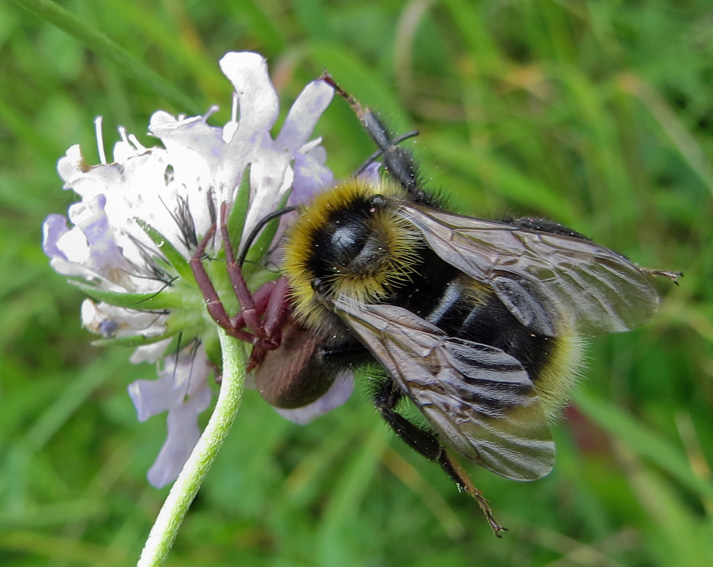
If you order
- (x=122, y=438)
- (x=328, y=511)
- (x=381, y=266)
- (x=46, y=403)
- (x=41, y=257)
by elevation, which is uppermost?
(x=41, y=257)

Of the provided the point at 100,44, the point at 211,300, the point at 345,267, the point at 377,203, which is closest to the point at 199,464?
the point at 211,300

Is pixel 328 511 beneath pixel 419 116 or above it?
beneath

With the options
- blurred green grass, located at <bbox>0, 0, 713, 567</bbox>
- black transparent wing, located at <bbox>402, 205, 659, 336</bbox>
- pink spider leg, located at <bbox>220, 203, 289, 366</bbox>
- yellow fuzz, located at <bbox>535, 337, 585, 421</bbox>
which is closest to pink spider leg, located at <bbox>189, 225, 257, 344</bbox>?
pink spider leg, located at <bbox>220, 203, 289, 366</bbox>

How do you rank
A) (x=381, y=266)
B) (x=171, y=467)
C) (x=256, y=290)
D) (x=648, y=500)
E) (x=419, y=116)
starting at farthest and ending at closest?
(x=419, y=116), (x=648, y=500), (x=171, y=467), (x=256, y=290), (x=381, y=266)

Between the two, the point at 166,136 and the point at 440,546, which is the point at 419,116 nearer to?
the point at 440,546

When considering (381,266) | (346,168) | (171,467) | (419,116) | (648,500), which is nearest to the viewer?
(381,266)

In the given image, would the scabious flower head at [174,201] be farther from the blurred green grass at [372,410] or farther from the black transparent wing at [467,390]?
the blurred green grass at [372,410]

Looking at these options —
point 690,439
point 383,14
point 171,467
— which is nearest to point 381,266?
point 171,467
